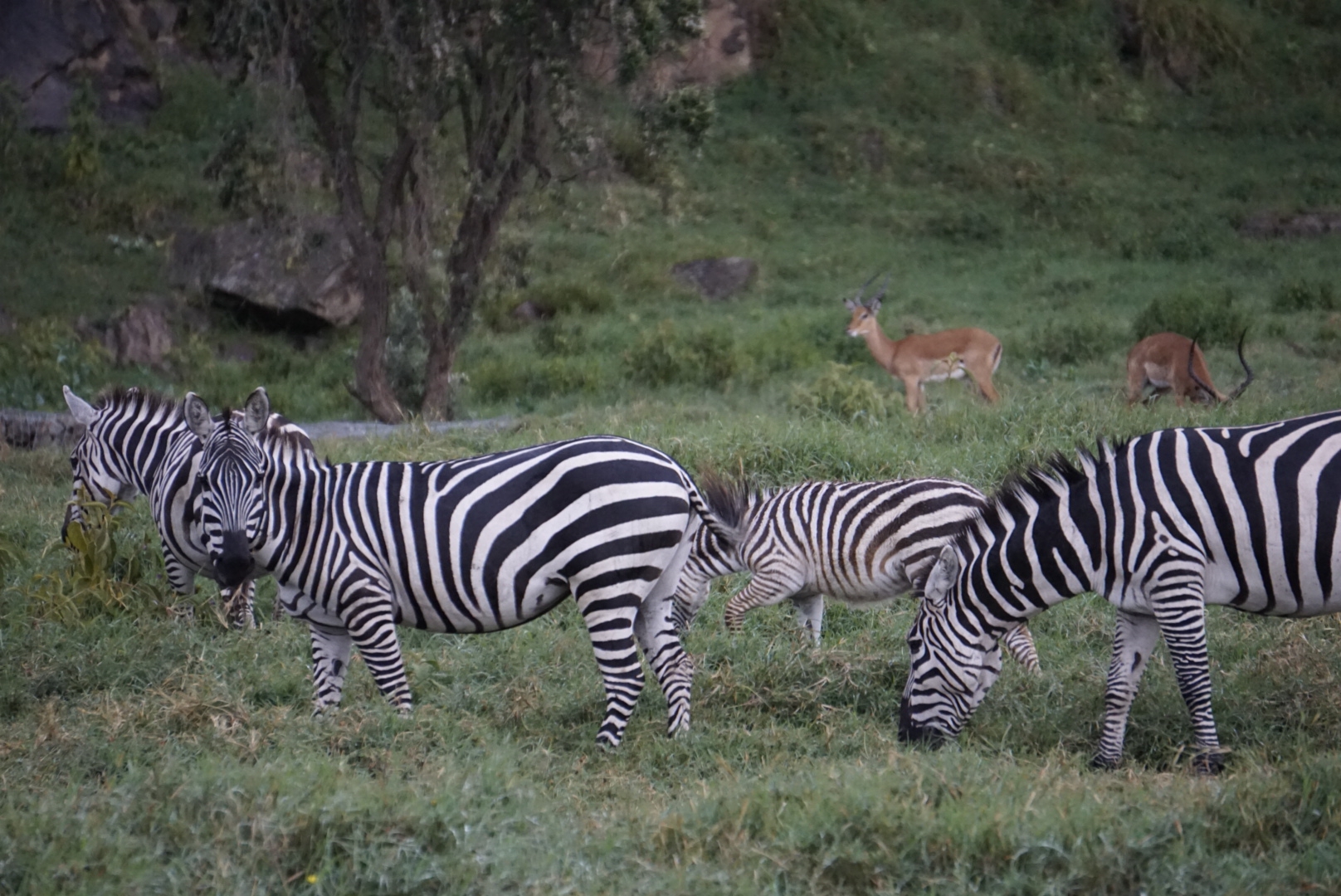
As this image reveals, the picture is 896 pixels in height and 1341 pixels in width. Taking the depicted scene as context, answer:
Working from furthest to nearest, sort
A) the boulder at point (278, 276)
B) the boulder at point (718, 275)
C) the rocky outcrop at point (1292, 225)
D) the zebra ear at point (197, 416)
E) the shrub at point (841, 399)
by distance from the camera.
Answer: the rocky outcrop at point (1292, 225) → the boulder at point (718, 275) → the boulder at point (278, 276) → the shrub at point (841, 399) → the zebra ear at point (197, 416)

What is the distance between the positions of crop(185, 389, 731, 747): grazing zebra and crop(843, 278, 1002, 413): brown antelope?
8464 mm

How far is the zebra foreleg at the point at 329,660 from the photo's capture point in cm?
609

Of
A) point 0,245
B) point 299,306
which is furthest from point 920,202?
point 0,245

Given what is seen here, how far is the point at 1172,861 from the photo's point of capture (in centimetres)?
420

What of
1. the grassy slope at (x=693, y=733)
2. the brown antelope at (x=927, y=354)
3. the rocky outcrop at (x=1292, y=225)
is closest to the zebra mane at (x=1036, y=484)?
the grassy slope at (x=693, y=733)

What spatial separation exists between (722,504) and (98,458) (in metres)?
3.64

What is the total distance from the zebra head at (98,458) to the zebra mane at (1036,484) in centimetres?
468

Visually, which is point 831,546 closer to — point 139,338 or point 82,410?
point 82,410

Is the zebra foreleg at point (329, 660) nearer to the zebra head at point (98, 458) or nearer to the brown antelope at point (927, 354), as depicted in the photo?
the zebra head at point (98, 458)

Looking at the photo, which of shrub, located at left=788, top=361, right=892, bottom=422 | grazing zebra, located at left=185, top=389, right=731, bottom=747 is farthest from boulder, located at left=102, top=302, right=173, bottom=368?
grazing zebra, located at left=185, top=389, right=731, bottom=747

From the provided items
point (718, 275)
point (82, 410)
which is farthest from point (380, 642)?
point (718, 275)

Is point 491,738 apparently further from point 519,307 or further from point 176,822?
point 519,307

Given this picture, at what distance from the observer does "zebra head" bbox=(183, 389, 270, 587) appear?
19.6 ft

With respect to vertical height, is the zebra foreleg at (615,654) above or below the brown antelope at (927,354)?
above
